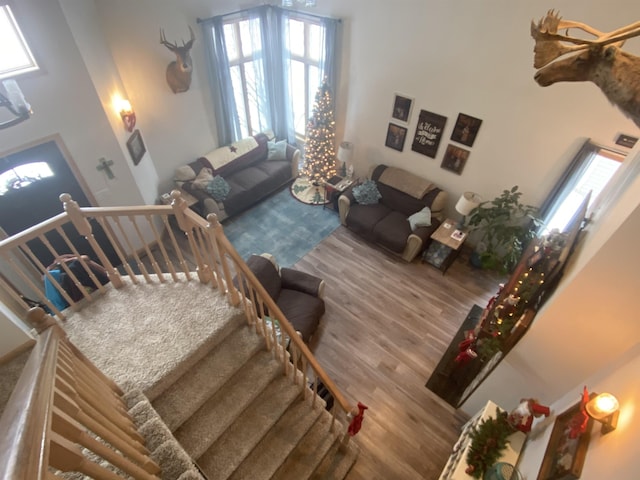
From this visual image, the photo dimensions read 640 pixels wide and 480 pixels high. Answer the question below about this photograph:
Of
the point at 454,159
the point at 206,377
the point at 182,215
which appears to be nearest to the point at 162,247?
Result: the point at 182,215

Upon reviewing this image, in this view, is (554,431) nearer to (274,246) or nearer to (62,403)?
(62,403)

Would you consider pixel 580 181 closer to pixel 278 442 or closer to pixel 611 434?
pixel 611 434

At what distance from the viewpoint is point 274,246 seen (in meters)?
5.85

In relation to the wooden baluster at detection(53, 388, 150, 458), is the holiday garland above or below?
below

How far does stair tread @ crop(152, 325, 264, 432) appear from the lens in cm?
238

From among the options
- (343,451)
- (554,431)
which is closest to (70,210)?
(343,451)

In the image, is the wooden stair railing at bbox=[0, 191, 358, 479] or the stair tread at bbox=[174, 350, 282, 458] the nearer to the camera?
the wooden stair railing at bbox=[0, 191, 358, 479]

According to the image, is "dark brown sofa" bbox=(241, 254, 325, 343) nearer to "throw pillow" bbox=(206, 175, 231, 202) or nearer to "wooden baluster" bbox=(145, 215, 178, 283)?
"wooden baluster" bbox=(145, 215, 178, 283)

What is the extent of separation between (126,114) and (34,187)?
4.85 feet

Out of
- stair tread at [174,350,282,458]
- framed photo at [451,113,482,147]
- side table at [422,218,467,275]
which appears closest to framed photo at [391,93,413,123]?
framed photo at [451,113,482,147]

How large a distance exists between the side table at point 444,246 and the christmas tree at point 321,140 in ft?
7.97

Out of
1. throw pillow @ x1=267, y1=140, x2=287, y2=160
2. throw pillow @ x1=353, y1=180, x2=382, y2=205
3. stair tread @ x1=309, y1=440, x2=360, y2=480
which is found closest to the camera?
stair tread @ x1=309, y1=440, x2=360, y2=480

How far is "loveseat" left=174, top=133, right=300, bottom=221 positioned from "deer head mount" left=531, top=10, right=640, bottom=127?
16.4ft

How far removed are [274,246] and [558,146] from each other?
4381mm
